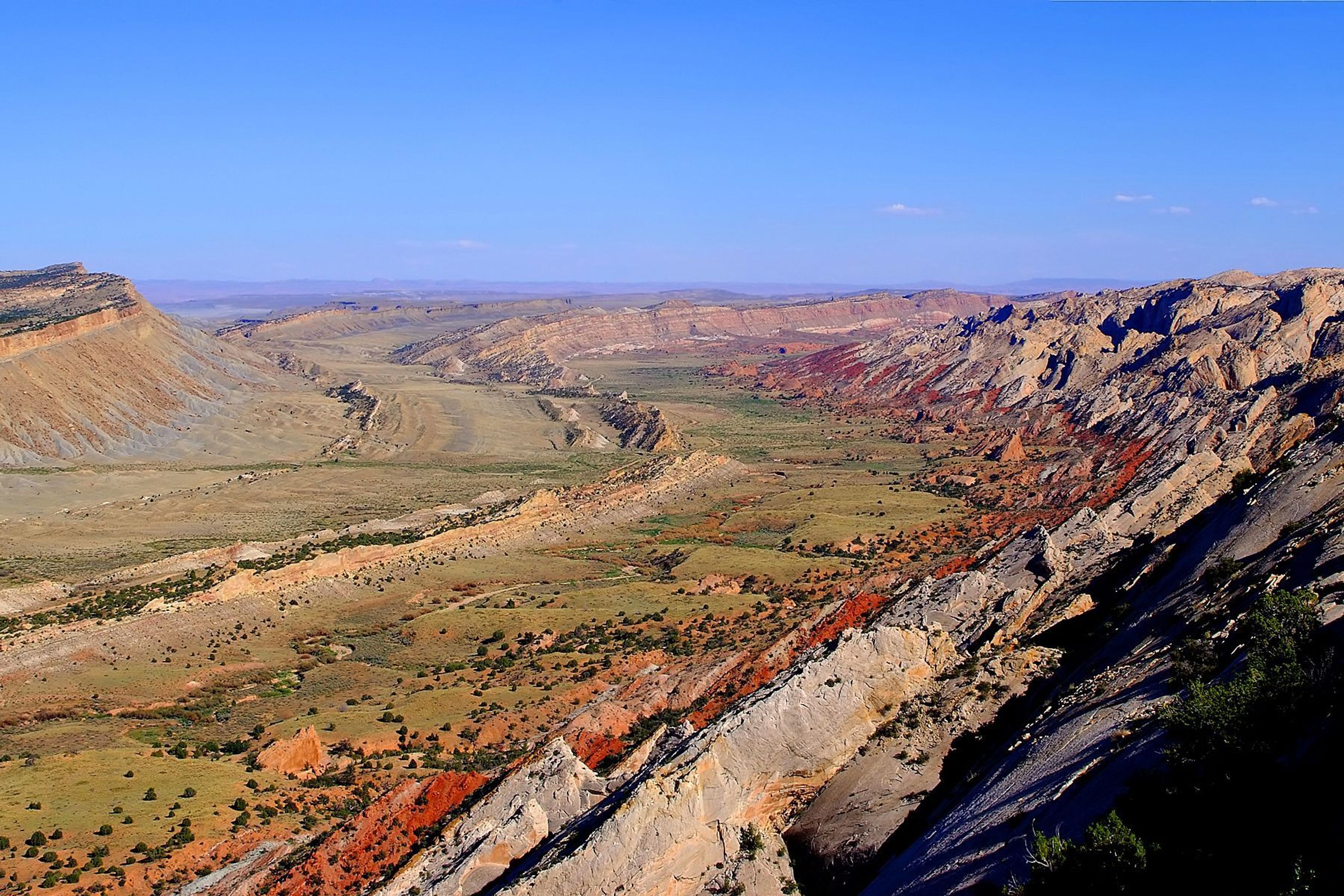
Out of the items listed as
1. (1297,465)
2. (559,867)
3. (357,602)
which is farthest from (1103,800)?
(357,602)

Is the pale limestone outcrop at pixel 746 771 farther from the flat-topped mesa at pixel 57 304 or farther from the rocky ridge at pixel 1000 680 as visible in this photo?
the flat-topped mesa at pixel 57 304

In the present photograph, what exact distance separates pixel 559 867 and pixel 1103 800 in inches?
364

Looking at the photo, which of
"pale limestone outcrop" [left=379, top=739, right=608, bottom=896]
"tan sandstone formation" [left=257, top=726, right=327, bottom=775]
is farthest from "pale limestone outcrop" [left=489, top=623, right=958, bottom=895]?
"tan sandstone formation" [left=257, top=726, right=327, bottom=775]

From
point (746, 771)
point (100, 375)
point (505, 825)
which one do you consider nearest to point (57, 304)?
point (100, 375)

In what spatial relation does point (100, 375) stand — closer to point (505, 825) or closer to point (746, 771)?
point (505, 825)

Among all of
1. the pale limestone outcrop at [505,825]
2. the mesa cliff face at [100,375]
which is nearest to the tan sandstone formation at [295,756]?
the pale limestone outcrop at [505,825]

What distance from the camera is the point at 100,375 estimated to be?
97.5 meters

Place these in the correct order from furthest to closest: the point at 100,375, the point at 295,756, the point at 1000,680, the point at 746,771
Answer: the point at 100,375 < the point at 295,756 < the point at 1000,680 < the point at 746,771

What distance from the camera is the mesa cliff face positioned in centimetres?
8438

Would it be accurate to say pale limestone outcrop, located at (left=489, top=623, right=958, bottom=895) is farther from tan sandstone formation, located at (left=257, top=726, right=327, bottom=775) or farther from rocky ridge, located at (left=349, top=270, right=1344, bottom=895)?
tan sandstone formation, located at (left=257, top=726, right=327, bottom=775)

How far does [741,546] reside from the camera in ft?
192

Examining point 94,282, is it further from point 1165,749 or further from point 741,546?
point 1165,749

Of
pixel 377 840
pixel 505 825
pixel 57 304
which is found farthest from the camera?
pixel 57 304

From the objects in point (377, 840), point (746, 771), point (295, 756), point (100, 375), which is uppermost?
point (100, 375)
